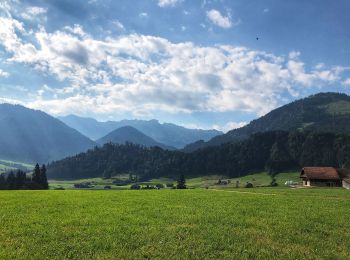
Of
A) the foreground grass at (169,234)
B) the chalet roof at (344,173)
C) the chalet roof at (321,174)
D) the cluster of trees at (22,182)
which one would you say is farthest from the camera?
the cluster of trees at (22,182)

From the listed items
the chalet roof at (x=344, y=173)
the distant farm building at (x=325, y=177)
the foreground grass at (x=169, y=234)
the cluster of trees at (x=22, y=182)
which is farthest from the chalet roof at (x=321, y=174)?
the foreground grass at (x=169, y=234)

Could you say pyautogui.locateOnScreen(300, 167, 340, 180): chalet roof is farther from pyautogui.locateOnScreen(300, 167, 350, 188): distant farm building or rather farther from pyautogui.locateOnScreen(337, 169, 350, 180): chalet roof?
pyautogui.locateOnScreen(337, 169, 350, 180): chalet roof

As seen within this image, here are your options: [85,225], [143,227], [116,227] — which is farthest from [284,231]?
[85,225]

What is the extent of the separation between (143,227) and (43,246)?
6.47 meters

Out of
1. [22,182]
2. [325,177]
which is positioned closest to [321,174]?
[325,177]

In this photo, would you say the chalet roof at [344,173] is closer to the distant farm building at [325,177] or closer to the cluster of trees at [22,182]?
the distant farm building at [325,177]

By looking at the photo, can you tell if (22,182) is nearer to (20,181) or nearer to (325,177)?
(20,181)

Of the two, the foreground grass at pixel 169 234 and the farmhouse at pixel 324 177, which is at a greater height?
the farmhouse at pixel 324 177

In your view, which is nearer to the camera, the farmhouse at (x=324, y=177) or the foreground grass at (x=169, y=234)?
the foreground grass at (x=169, y=234)

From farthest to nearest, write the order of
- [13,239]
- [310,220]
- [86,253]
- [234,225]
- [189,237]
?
[310,220]
[234,225]
[189,237]
[13,239]
[86,253]

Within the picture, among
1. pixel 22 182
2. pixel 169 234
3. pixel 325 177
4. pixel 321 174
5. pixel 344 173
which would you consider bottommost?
pixel 169 234

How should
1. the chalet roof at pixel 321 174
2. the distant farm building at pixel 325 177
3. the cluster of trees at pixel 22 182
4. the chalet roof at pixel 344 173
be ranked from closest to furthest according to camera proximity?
the distant farm building at pixel 325 177 < the chalet roof at pixel 321 174 < the chalet roof at pixel 344 173 < the cluster of trees at pixel 22 182

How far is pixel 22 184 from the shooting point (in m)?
163

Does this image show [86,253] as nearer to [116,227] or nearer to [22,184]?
[116,227]
